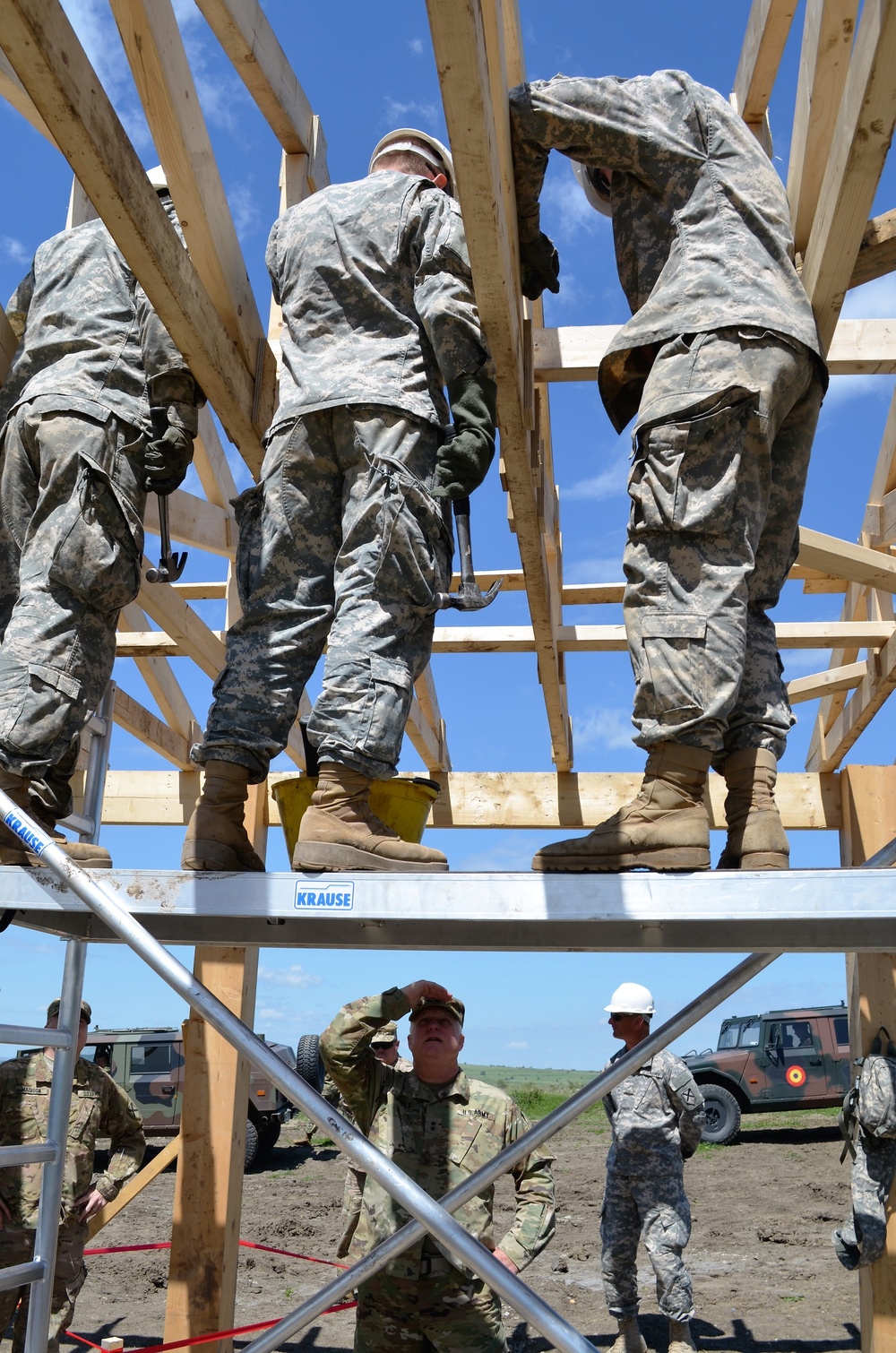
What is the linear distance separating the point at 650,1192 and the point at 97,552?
190 inches

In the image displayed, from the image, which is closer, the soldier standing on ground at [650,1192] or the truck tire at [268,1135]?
the soldier standing on ground at [650,1192]

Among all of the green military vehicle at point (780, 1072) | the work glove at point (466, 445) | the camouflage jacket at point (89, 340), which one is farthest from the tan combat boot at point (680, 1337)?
the green military vehicle at point (780, 1072)

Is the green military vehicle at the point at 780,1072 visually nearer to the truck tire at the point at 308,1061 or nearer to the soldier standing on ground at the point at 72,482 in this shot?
the truck tire at the point at 308,1061

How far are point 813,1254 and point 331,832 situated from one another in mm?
8143

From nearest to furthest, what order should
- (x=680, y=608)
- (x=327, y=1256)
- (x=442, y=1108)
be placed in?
(x=680, y=608)
(x=442, y=1108)
(x=327, y=1256)

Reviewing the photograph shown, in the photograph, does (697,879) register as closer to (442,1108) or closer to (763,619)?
(763,619)

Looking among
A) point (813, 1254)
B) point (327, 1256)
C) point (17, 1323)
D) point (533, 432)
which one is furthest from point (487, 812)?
point (813, 1254)

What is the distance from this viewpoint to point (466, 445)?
2.41 m

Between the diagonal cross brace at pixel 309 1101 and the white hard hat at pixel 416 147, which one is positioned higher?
the white hard hat at pixel 416 147

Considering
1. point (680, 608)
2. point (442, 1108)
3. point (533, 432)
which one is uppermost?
point (533, 432)

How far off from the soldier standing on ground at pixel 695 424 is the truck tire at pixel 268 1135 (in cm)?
1209

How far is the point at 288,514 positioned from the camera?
8.34 ft

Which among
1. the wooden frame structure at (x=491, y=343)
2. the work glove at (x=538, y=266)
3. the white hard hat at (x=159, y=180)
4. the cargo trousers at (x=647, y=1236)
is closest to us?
the wooden frame structure at (x=491, y=343)

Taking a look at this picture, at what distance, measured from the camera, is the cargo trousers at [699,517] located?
214 cm
